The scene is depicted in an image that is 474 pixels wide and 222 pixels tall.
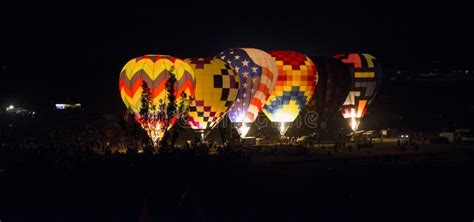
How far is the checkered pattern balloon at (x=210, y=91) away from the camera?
118ft

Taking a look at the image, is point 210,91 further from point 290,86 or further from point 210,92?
point 290,86

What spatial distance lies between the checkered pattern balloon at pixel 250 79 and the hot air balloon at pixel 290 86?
2.99ft

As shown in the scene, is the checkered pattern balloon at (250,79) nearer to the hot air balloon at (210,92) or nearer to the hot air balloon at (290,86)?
the hot air balloon at (290,86)

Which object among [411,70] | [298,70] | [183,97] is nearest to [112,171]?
[183,97]

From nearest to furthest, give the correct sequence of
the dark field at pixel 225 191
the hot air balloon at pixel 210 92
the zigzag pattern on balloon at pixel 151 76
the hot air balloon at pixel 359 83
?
the dark field at pixel 225 191 → the zigzag pattern on balloon at pixel 151 76 → the hot air balloon at pixel 210 92 → the hot air balloon at pixel 359 83

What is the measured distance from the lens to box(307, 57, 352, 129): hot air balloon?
43525 millimetres

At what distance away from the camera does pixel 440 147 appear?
1548 inches

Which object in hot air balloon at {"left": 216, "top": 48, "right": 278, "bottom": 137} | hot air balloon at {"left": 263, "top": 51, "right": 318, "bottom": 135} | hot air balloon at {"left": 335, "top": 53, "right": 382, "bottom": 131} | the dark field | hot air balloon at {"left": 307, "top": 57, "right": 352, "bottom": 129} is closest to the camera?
the dark field

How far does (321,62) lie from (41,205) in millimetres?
28181

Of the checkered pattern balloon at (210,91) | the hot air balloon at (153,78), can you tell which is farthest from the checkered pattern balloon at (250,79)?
the hot air balloon at (153,78)

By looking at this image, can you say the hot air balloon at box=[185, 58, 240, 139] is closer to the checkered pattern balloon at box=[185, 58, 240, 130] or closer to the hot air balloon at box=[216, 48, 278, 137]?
the checkered pattern balloon at box=[185, 58, 240, 130]

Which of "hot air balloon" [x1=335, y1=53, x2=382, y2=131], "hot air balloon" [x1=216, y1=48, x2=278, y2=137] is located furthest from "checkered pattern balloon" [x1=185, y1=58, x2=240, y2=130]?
"hot air balloon" [x1=335, y1=53, x2=382, y2=131]

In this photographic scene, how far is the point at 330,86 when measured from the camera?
4366cm

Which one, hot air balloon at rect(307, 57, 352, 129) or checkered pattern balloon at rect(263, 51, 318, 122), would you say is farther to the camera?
hot air balloon at rect(307, 57, 352, 129)
